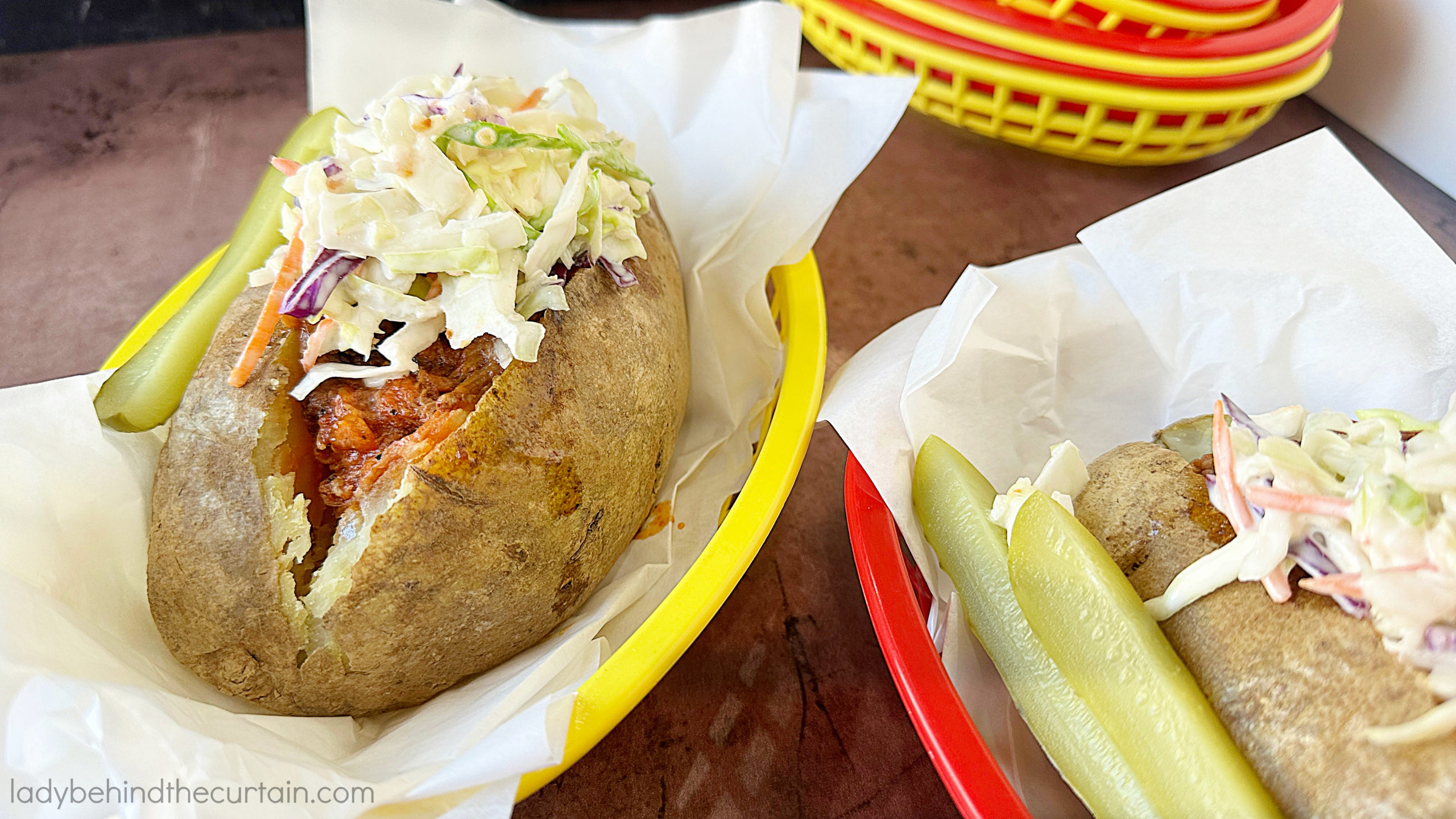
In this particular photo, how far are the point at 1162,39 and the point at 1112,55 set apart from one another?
111mm

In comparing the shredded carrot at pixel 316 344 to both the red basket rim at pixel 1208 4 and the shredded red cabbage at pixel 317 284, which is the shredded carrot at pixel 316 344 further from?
the red basket rim at pixel 1208 4

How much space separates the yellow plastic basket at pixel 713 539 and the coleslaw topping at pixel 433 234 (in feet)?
0.79

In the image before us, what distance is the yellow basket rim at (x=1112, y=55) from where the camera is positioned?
1273 millimetres

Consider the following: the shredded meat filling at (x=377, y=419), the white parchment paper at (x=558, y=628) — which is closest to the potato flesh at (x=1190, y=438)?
the white parchment paper at (x=558, y=628)

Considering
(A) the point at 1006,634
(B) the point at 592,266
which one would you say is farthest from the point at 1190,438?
(B) the point at 592,266

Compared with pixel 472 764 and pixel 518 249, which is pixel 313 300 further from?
pixel 472 764

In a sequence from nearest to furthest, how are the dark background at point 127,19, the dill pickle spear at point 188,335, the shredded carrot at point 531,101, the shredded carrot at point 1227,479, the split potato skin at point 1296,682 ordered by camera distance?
the split potato skin at point 1296,682, the shredded carrot at point 1227,479, the dill pickle spear at point 188,335, the shredded carrot at point 531,101, the dark background at point 127,19

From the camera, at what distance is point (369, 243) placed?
83 cm

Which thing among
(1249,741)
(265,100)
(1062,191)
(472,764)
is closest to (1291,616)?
(1249,741)

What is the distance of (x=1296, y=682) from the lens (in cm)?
71

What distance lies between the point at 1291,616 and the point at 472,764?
682 millimetres

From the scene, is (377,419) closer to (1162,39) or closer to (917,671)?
(917,671)

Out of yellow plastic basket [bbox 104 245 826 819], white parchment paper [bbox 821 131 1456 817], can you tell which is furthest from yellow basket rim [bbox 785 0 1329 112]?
yellow plastic basket [bbox 104 245 826 819]

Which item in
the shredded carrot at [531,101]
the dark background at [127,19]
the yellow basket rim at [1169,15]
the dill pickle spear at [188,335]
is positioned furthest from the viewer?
the dark background at [127,19]
